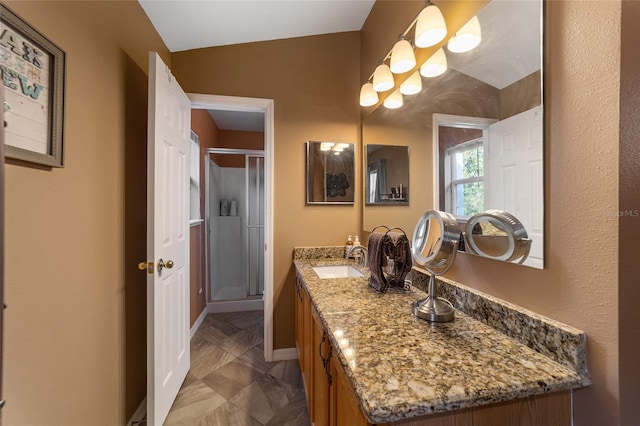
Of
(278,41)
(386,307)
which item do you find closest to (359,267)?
(386,307)

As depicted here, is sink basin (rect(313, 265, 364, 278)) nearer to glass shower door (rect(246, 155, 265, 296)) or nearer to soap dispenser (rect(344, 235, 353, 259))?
soap dispenser (rect(344, 235, 353, 259))

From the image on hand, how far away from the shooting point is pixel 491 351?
77 cm

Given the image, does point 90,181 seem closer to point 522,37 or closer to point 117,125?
point 117,125

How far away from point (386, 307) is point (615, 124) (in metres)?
0.87

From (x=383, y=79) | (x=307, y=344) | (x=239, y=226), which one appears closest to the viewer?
(x=307, y=344)

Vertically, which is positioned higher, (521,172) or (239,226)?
(521,172)

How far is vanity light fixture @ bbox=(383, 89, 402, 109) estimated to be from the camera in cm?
163

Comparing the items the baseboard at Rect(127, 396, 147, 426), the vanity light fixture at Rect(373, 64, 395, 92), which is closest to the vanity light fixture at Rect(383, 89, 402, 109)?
the vanity light fixture at Rect(373, 64, 395, 92)

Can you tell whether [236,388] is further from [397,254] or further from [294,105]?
[294,105]

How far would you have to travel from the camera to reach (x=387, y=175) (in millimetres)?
1808

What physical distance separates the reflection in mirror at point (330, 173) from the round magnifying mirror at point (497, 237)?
1.22 metres

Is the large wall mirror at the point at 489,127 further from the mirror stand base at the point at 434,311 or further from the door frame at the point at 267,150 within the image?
the door frame at the point at 267,150

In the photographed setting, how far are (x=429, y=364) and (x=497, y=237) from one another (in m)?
0.53

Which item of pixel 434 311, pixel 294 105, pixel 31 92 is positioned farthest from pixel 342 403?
pixel 294 105
